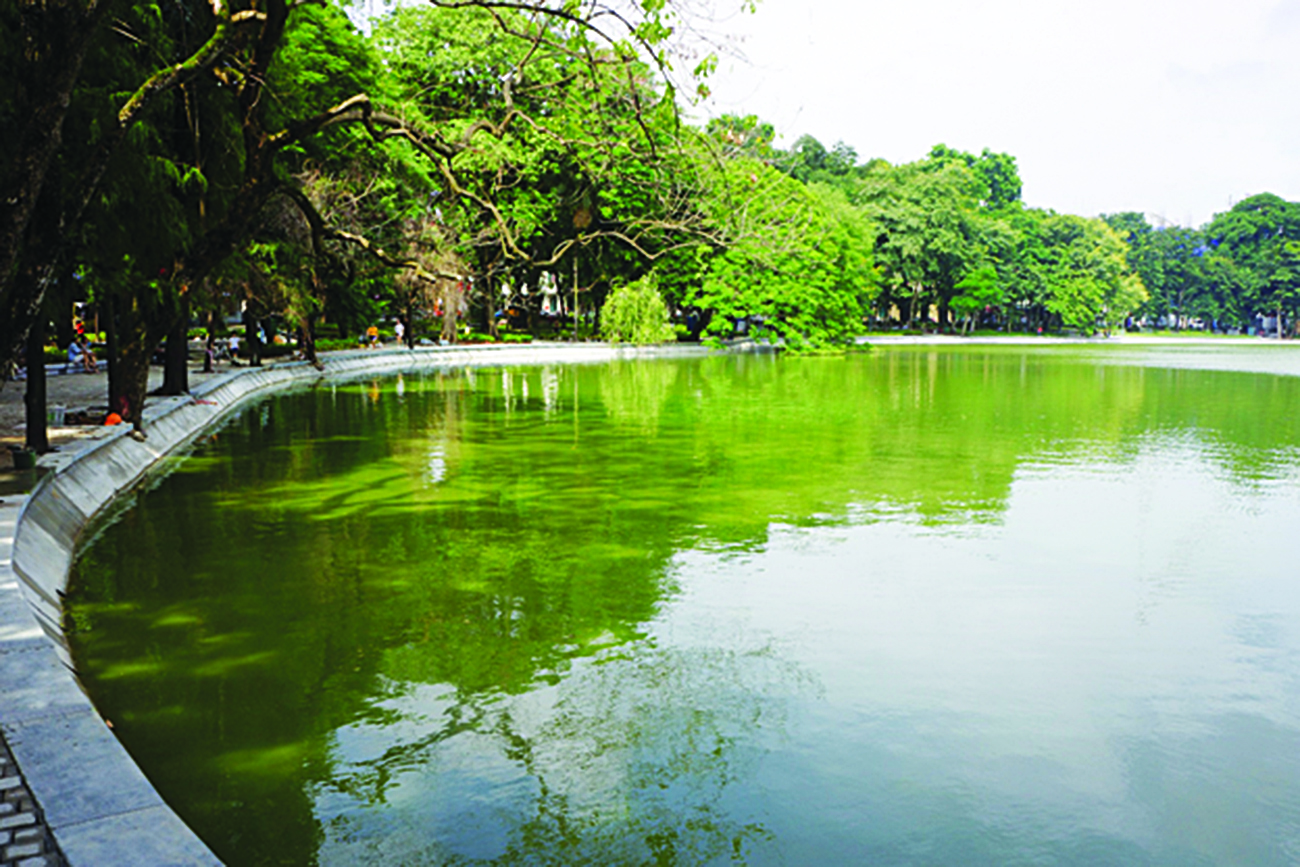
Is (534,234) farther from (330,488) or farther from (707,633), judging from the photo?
(707,633)

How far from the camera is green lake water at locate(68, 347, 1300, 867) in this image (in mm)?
A: 5297

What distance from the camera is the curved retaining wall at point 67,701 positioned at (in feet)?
13.4

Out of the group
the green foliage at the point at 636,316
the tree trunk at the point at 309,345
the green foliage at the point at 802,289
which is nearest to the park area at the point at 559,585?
the tree trunk at the point at 309,345

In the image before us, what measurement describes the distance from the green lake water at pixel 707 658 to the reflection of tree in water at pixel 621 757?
0.03m

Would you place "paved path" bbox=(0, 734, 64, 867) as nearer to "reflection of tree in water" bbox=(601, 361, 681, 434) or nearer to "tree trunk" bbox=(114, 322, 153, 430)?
"tree trunk" bbox=(114, 322, 153, 430)

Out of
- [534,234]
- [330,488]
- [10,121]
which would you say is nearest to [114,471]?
[330,488]

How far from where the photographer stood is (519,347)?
165ft

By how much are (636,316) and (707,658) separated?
156 ft

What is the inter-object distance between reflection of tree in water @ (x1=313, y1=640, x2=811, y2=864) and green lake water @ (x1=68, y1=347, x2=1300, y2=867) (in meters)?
0.03

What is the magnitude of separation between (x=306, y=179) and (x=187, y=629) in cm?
2862

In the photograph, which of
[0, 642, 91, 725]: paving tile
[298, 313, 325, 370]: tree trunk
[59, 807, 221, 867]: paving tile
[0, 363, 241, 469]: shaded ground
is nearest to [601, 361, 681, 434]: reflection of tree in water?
[298, 313, 325, 370]: tree trunk

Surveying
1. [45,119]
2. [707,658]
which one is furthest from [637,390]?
[45,119]

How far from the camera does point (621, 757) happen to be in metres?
5.98

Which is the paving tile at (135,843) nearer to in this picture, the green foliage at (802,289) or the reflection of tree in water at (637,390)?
the reflection of tree in water at (637,390)
